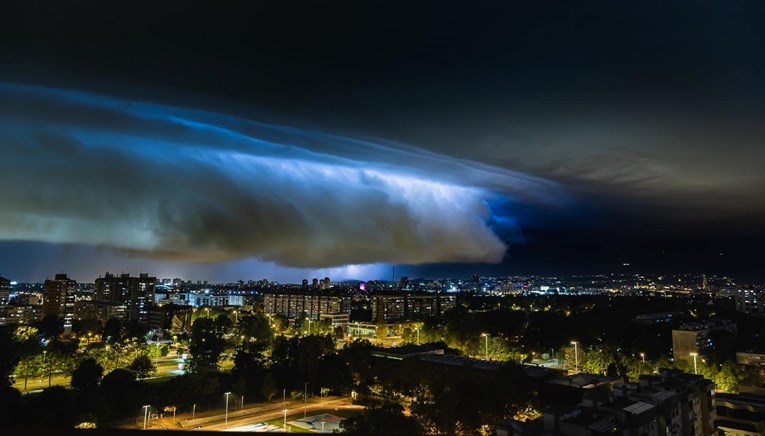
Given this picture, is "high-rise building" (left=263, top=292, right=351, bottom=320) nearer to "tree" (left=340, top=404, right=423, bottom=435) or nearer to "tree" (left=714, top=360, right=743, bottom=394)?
"tree" (left=714, top=360, right=743, bottom=394)

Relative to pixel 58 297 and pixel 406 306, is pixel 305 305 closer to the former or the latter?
pixel 406 306

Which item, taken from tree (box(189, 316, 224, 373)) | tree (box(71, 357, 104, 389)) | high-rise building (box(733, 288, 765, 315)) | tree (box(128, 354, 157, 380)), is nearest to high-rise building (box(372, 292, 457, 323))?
tree (box(189, 316, 224, 373))

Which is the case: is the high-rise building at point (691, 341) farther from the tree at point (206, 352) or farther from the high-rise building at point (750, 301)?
the high-rise building at point (750, 301)

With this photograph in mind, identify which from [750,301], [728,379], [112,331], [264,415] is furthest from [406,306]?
[264,415]

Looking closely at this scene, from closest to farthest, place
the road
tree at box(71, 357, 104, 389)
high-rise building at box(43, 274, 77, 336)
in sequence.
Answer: the road, tree at box(71, 357, 104, 389), high-rise building at box(43, 274, 77, 336)

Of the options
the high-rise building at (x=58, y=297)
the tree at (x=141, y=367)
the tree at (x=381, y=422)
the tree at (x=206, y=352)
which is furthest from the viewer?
the high-rise building at (x=58, y=297)

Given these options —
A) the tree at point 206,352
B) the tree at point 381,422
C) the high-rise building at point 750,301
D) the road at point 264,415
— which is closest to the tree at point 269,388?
the road at point 264,415

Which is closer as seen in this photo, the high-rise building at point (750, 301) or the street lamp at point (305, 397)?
the street lamp at point (305, 397)
